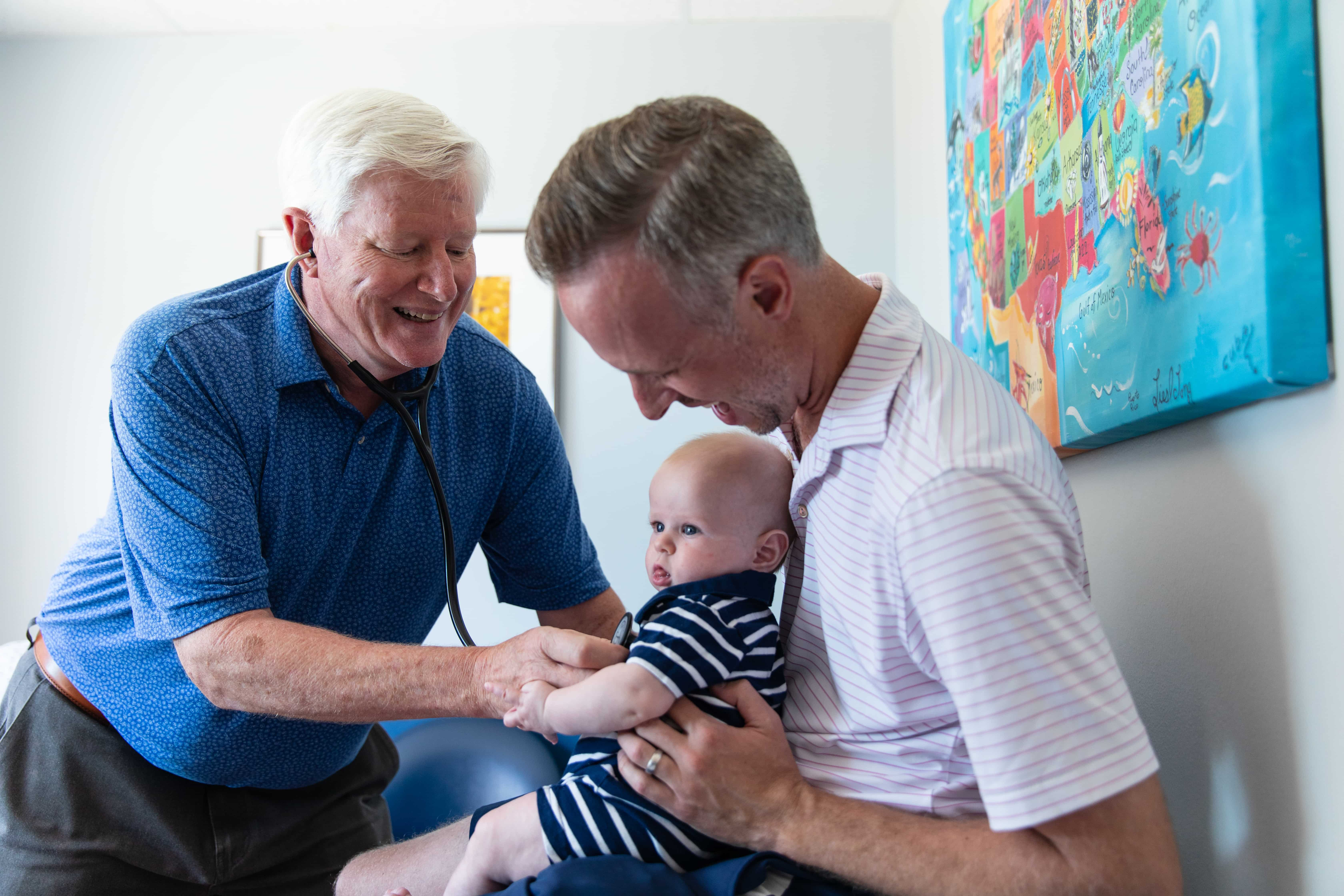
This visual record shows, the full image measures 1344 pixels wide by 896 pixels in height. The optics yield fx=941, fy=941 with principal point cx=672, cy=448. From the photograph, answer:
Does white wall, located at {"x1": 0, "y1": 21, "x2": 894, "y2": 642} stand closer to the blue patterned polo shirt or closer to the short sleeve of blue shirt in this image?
the blue patterned polo shirt

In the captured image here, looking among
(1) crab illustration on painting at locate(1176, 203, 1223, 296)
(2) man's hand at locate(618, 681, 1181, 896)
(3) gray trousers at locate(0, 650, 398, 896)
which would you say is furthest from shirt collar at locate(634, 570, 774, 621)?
(3) gray trousers at locate(0, 650, 398, 896)

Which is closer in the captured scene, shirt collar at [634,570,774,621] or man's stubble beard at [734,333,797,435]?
man's stubble beard at [734,333,797,435]

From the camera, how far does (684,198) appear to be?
3.07ft

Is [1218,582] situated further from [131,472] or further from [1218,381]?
[131,472]

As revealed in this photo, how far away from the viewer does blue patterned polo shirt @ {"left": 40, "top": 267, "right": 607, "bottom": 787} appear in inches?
49.3

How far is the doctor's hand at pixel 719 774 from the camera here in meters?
0.97

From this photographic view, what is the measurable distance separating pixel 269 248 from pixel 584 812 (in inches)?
98.7

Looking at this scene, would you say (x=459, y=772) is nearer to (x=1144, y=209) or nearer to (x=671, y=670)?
(x=671, y=670)

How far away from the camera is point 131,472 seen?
1274mm

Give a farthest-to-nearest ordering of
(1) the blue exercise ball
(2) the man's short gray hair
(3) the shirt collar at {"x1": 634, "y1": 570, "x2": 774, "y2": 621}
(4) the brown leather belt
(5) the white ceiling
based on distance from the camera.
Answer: (5) the white ceiling < (1) the blue exercise ball < (4) the brown leather belt < (3) the shirt collar at {"x1": 634, "y1": 570, "x2": 774, "y2": 621} < (2) the man's short gray hair

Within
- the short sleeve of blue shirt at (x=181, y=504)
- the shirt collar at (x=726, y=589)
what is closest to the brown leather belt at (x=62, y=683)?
the short sleeve of blue shirt at (x=181, y=504)

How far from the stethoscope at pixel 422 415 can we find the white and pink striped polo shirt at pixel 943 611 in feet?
1.55

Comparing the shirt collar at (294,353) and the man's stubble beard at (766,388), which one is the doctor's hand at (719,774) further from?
the shirt collar at (294,353)

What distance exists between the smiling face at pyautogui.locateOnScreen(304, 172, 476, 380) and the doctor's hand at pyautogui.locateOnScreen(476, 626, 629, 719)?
51cm
